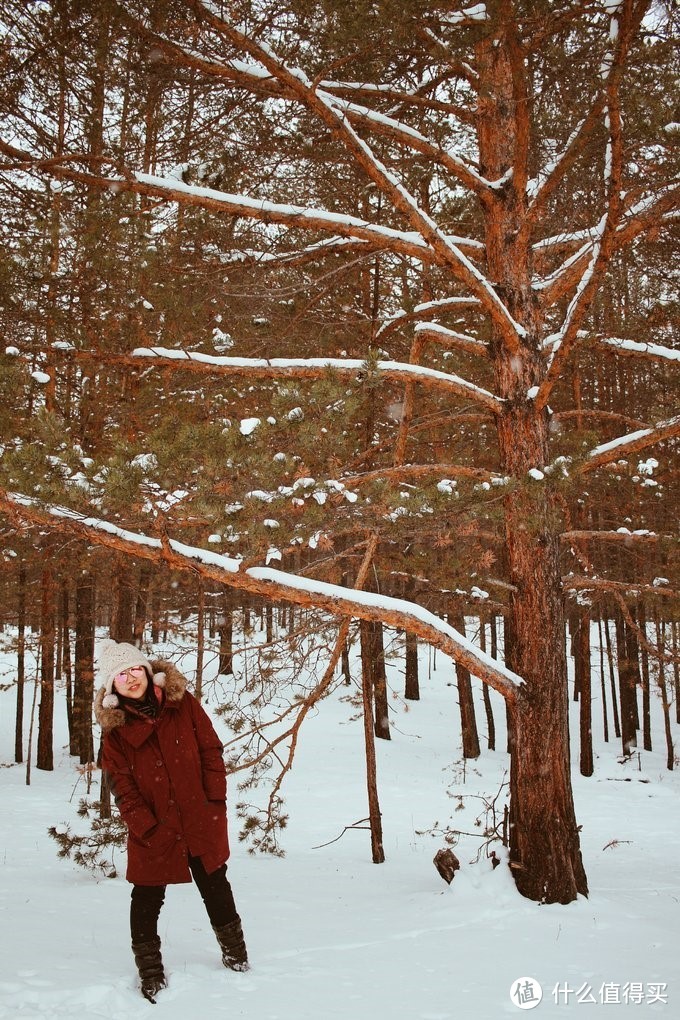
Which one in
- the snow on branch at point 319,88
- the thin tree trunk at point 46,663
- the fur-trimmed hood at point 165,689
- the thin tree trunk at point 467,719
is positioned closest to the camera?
the fur-trimmed hood at point 165,689

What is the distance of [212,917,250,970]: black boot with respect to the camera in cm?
356

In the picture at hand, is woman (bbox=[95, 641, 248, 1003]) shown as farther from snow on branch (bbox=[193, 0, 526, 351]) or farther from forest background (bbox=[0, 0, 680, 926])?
snow on branch (bbox=[193, 0, 526, 351])

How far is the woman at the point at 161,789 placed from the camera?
11.3 feet

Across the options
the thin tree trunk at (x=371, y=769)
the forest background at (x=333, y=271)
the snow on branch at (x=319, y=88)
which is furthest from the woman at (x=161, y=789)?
the thin tree trunk at (x=371, y=769)

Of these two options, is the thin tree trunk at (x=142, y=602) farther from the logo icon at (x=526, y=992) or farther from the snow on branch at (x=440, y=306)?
the logo icon at (x=526, y=992)

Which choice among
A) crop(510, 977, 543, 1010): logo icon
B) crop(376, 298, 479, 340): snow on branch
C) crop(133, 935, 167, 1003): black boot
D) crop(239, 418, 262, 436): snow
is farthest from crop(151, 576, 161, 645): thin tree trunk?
crop(510, 977, 543, 1010): logo icon

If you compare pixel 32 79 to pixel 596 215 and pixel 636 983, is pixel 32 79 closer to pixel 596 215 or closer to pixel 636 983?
pixel 596 215

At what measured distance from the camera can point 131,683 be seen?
361 cm

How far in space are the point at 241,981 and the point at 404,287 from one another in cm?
744

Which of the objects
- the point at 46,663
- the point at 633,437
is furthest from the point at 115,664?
the point at 46,663

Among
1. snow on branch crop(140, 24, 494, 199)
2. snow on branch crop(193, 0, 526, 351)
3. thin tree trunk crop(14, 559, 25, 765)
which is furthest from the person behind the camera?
thin tree trunk crop(14, 559, 25, 765)

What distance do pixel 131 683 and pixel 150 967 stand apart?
4.30ft

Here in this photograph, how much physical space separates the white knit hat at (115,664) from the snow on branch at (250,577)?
0.57m

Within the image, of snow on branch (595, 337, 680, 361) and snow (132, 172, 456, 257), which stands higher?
snow (132, 172, 456, 257)
